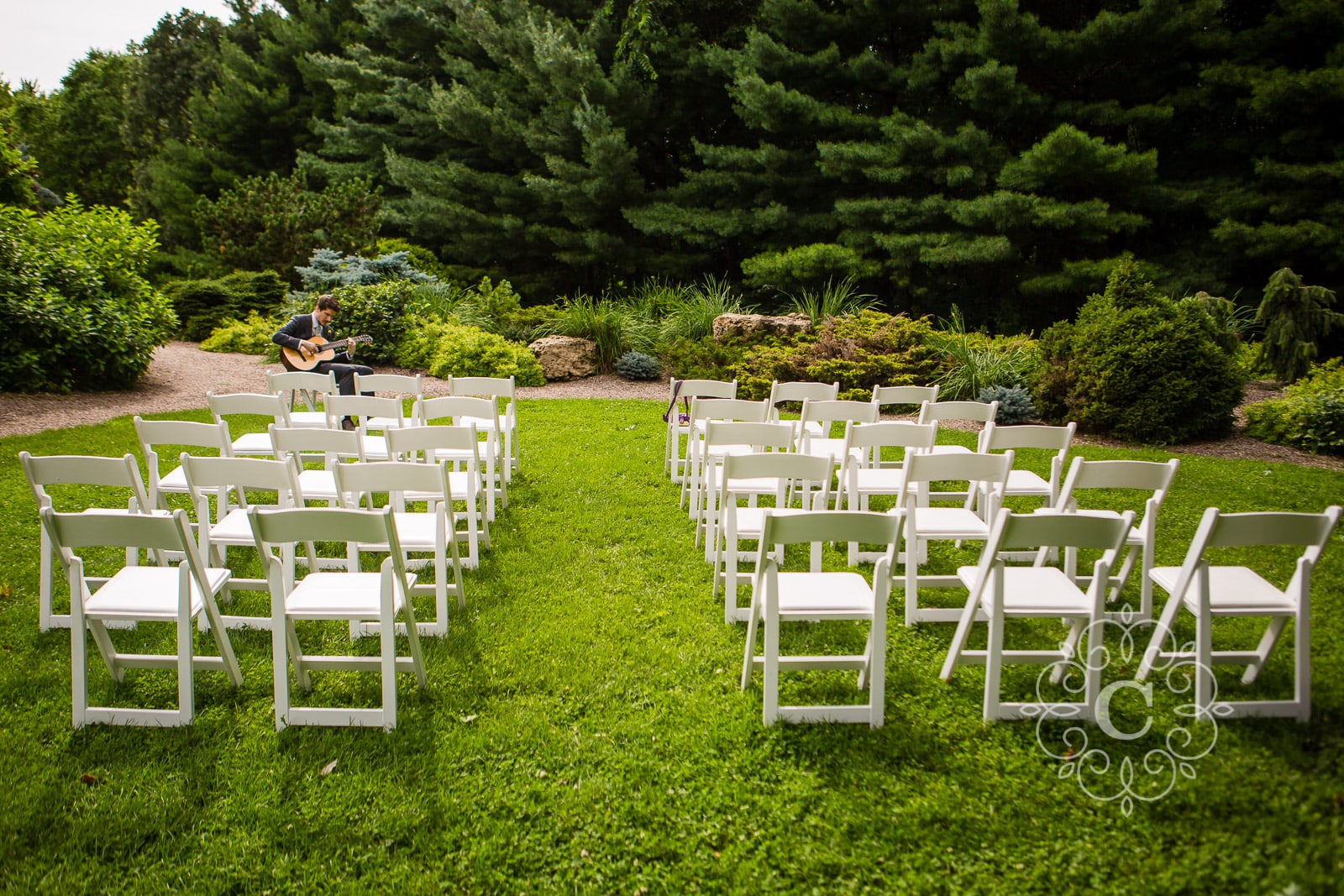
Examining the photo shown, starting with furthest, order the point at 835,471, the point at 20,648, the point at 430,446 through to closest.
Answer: the point at 835,471
the point at 430,446
the point at 20,648

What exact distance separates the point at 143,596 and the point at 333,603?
2.75ft

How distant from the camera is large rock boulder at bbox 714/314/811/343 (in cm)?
1222

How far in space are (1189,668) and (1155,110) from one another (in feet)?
49.6

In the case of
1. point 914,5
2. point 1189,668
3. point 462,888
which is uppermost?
point 914,5

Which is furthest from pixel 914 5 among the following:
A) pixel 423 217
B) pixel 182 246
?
pixel 182 246

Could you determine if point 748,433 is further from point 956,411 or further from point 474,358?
point 474,358

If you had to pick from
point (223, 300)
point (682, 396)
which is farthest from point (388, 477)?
point (223, 300)

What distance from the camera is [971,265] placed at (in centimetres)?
1727

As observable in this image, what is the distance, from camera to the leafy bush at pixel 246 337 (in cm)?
1548

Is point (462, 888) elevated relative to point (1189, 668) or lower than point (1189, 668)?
lower

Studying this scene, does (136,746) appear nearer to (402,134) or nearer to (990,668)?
(990,668)

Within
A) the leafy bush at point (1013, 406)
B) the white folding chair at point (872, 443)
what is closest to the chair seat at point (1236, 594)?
the white folding chair at point (872, 443)

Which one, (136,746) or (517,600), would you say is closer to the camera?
(136,746)

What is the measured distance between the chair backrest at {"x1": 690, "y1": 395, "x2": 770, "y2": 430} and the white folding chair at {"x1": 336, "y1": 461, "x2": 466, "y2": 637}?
226 centimetres
